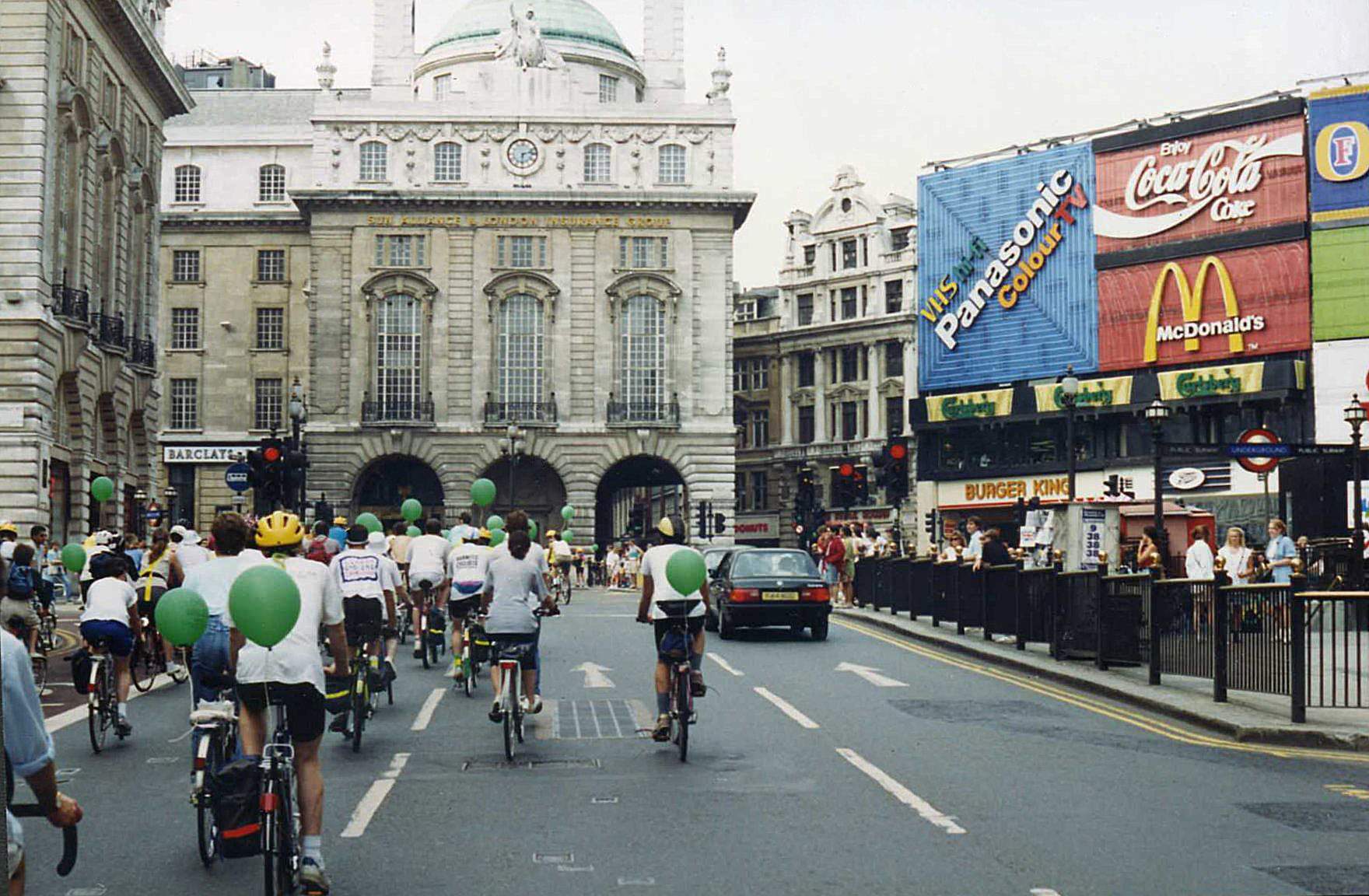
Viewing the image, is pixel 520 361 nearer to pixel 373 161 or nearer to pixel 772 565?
pixel 373 161

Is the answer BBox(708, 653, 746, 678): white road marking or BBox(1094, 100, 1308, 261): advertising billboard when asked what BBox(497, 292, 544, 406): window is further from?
BBox(708, 653, 746, 678): white road marking

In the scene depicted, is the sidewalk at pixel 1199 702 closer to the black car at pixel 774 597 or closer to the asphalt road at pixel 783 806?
the asphalt road at pixel 783 806

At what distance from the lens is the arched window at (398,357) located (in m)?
69.9

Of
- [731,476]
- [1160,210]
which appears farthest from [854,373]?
[1160,210]

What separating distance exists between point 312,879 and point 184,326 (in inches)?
2835

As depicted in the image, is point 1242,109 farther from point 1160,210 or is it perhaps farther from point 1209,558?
point 1209,558

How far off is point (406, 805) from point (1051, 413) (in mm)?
59557

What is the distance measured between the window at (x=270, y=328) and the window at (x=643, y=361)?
17.1 m

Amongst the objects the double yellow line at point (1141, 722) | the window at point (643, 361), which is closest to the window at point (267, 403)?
the window at point (643, 361)

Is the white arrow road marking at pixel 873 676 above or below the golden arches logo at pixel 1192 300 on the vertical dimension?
below

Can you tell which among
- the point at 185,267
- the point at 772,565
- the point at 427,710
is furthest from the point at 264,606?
the point at 185,267

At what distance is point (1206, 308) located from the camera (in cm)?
6312

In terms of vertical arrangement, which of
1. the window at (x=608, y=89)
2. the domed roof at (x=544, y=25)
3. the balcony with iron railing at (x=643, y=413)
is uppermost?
the domed roof at (x=544, y=25)

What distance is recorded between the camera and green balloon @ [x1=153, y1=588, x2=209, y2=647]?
405 inches
